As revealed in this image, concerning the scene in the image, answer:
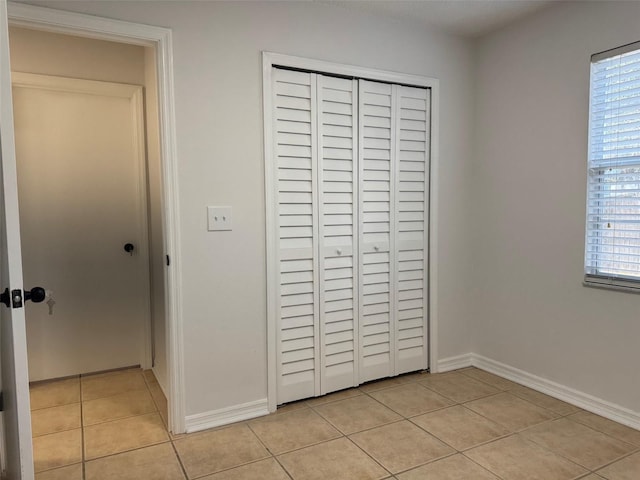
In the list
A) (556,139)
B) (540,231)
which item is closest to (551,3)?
(556,139)

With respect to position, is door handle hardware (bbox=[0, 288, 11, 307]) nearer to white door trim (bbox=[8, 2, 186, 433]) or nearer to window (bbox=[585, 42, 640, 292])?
white door trim (bbox=[8, 2, 186, 433])

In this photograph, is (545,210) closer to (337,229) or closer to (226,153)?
(337,229)

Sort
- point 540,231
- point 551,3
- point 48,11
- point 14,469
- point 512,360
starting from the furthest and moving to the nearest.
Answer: point 512,360, point 540,231, point 551,3, point 48,11, point 14,469

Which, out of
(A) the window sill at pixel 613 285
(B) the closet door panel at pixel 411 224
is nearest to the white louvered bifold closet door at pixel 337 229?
(B) the closet door panel at pixel 411 224

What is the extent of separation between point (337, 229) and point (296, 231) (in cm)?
28

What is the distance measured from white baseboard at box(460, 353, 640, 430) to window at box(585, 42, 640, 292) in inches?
25.7

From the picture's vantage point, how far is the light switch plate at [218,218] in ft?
7.60

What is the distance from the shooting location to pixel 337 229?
106 inches

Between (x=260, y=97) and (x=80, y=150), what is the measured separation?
1.43 meters

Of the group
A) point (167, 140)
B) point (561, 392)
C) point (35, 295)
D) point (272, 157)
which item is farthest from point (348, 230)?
point (35, 295)

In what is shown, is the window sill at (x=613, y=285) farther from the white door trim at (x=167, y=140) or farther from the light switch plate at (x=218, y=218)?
the white door trim at (x=167, y=140)

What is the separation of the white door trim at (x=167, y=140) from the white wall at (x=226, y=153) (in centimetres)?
4

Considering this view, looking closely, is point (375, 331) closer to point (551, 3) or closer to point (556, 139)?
point (556, 139)

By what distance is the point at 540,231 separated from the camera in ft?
9.03
